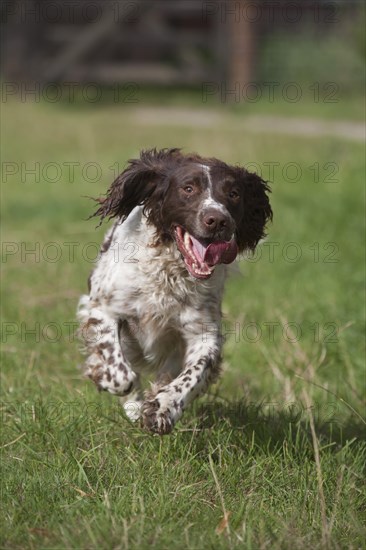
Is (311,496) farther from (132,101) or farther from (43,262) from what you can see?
(132,101)

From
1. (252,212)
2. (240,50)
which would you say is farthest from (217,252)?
(240,50)

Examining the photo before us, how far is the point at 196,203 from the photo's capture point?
4.35m

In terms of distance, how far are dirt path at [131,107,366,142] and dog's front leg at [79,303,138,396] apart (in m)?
10.4

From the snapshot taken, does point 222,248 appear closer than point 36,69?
Yes

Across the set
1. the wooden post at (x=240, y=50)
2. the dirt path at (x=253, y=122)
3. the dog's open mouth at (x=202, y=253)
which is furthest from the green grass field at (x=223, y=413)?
the wooden post at (x=240, y=50)

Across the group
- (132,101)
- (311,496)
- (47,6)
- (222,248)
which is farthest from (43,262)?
(47,6)

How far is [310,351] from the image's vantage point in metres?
6.11

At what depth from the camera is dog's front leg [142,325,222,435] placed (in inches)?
159

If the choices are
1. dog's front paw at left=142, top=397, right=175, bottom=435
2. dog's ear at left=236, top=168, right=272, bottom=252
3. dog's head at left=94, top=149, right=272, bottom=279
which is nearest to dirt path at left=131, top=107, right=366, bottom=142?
dog's ear at left=236, top=168, right=272, bottom=252

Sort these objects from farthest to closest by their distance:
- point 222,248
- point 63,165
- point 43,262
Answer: point 63,165
point 43,262
point 222,248

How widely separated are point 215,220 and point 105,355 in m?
0.80

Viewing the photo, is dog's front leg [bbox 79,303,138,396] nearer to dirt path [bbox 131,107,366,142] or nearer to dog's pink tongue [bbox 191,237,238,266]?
dog's pink tongue [bbox 191,237,238,266]

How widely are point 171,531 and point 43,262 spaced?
5.18 meters

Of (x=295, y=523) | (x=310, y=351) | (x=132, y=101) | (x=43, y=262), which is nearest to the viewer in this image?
(x=295, y=523)
